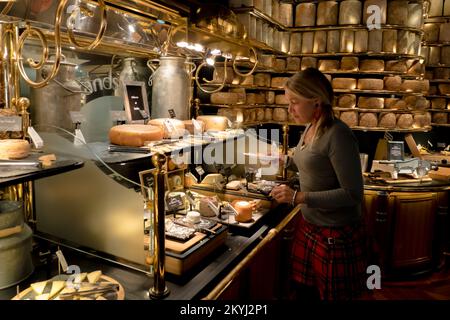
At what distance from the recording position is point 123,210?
155 cm

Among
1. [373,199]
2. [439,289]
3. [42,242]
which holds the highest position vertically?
[42,242]

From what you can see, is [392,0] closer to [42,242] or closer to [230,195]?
[230,195]

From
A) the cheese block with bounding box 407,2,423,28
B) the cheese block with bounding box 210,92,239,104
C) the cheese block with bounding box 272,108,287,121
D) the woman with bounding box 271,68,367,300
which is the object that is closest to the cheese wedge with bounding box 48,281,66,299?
the woman with bounding box 271,68,367,300

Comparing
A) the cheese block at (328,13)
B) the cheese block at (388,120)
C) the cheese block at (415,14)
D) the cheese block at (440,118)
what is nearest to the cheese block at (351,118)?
the cheese block at (388,120)

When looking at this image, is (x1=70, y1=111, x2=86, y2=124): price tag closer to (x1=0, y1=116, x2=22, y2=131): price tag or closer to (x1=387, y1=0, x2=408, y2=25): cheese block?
(x1=0, y1=116, x2=22, y2=131): price tag

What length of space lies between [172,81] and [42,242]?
1.18 m

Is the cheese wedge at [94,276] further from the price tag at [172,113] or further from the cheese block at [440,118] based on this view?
the cheese block at [440,118]

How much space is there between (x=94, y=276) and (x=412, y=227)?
3.37m

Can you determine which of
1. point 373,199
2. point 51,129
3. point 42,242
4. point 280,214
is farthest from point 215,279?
point 373,199

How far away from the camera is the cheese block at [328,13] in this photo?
15.6ft

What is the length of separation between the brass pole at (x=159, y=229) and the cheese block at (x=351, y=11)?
13.6 ft

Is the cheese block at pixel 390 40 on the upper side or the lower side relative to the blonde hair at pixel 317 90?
upper

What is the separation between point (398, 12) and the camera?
4613 mm

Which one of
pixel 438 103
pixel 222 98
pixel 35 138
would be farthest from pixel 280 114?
pixel 35 138
